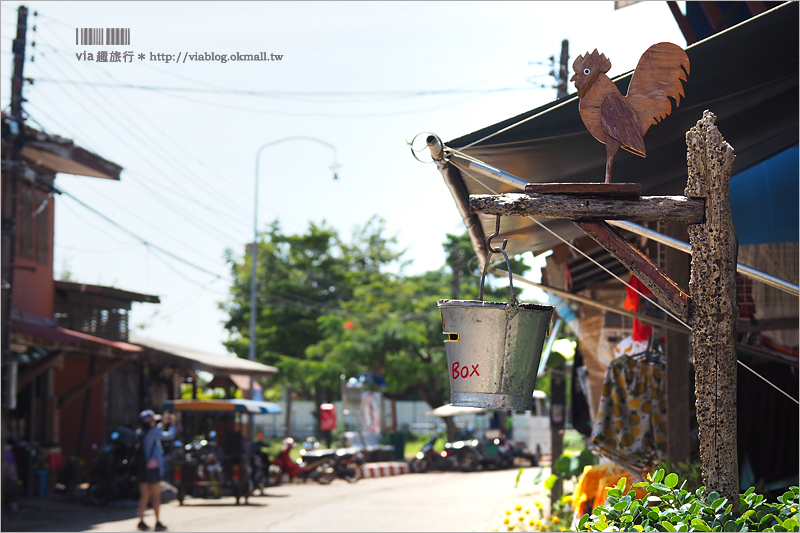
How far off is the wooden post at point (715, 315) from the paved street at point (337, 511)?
27.7 ft

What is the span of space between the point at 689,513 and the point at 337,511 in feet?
40.2

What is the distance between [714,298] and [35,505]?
14363 mm

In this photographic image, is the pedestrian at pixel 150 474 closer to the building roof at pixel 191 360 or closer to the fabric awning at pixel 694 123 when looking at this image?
the building roof at pixel 191 360

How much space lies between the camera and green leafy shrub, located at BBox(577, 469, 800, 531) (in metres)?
2.97

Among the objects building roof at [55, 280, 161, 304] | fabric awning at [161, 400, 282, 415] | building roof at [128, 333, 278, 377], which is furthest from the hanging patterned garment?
building roof at [55, 280, 161, 304]

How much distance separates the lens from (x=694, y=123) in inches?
188

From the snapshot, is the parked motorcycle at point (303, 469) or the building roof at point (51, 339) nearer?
the building roof at point (51, 339)

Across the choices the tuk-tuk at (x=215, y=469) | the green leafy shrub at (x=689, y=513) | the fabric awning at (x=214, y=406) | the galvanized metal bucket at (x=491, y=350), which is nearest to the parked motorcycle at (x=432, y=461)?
the fabric awning at (x=214, y=406)

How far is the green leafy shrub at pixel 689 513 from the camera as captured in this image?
2.97 m

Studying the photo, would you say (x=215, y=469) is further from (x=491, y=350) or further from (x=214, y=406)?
(x=491, y=350)

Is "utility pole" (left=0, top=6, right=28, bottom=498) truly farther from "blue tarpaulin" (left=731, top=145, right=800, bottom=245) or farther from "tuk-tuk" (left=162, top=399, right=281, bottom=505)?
"blue tarpaulin" (left=731, top=145, right=800, bottom=245)

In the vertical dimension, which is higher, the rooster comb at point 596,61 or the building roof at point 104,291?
the rooster comb at point 596,61

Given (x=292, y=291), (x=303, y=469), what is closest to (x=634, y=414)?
(x=303, y=469)

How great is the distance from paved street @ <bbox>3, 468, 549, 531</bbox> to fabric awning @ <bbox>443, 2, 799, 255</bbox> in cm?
707
